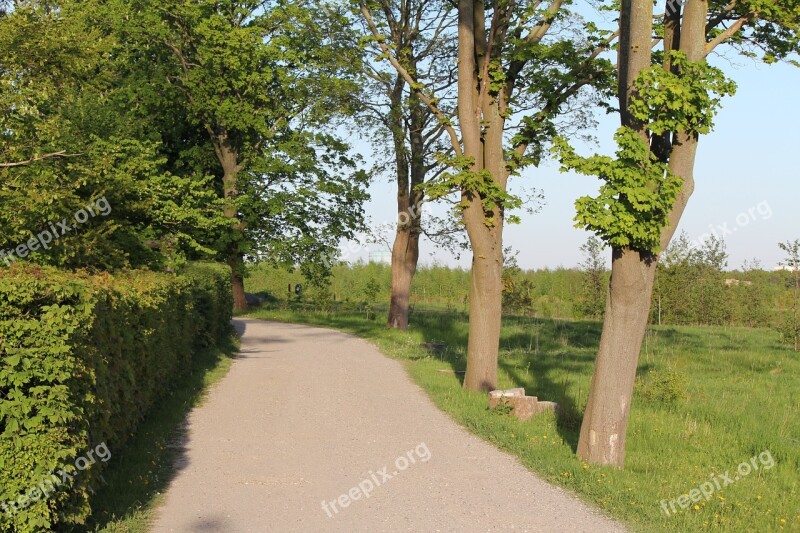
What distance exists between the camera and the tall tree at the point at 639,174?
8.23 m

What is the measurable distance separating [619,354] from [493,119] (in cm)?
632

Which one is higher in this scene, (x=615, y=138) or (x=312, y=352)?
(x=615, y=138)

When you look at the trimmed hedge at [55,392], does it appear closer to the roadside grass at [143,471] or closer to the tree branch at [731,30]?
the roadside grass at [143,471]

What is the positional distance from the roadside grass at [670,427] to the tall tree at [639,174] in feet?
2.68

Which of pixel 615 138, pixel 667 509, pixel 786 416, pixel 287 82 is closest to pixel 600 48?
pixel 615 138

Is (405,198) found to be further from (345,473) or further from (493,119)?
(345,473)

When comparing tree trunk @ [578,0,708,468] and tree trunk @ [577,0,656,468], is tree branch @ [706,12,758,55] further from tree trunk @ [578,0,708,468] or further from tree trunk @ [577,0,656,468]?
tree trunk @ [577,0,656,468]

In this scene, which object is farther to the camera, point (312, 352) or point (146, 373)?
point (312, 352)

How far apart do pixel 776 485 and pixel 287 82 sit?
1003 inches

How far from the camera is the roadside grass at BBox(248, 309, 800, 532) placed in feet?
23.5

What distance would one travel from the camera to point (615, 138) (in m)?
8.46

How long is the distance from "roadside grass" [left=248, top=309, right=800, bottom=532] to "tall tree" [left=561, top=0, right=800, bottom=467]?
0.82m

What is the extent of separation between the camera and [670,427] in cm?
1073

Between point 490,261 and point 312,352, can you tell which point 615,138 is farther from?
point 312,352
